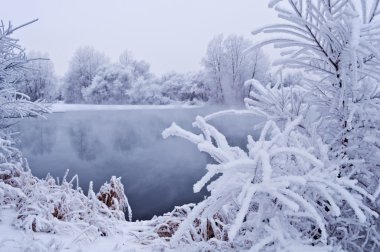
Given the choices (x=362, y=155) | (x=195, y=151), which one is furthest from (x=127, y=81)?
(x=362, y=155)

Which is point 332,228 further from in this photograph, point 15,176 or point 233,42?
point 233,42

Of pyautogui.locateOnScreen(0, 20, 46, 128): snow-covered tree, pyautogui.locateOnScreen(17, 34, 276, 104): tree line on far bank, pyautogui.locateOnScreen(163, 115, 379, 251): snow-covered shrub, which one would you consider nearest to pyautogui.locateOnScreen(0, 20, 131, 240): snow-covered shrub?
pyautogui.locateOnScreen(0, 20, 46, 128): snow-covered tree

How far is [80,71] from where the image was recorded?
159ft

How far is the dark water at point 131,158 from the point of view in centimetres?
1041

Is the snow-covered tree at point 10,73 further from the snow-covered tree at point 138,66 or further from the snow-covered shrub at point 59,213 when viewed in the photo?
the snow-covered tree at point 138,66

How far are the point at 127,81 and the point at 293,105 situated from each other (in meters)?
44.3

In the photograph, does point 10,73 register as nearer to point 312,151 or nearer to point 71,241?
point 71,241

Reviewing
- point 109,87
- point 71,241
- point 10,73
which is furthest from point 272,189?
point 109,87

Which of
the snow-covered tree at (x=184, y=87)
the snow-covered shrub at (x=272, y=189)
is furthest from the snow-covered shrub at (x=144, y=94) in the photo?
the snow-covered shrub at (x=272, y=189)

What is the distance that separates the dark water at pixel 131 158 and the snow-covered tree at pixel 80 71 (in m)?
25.7

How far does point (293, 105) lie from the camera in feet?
7.86

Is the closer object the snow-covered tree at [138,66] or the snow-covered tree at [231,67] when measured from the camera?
the snow-covered tree at [231,67]

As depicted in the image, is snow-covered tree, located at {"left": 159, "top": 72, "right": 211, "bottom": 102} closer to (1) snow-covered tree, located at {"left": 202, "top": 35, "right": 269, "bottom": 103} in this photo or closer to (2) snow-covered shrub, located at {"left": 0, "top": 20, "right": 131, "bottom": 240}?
(1) snow-covered tree, located at {"left": 202, "top": 35, "right": 269, "bottom": 103}

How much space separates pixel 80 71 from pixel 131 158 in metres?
37.5
